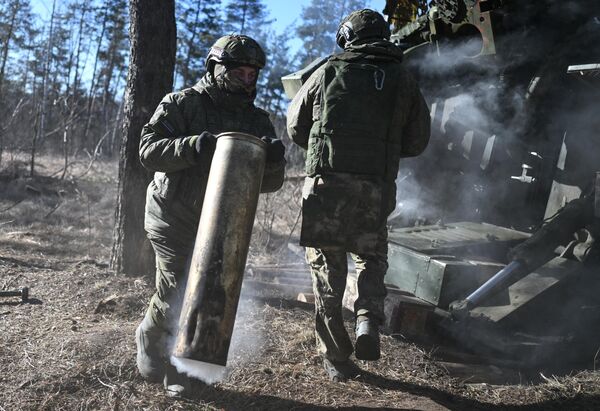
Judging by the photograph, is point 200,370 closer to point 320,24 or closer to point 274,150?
point 274,150

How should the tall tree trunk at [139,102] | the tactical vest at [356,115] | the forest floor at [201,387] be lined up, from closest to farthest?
the forest floor at [201,387] < the tactical vest at [356,115] < the tall tree trunk at [139,102]

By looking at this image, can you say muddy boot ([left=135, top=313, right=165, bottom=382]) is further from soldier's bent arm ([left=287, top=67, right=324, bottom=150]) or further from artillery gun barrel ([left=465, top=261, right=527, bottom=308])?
artillery gun barrel ([left=465, top=261, right=527, bottom=308])

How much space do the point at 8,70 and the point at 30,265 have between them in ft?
97.8

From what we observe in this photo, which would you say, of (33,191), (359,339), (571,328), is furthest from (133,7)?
(33,191)

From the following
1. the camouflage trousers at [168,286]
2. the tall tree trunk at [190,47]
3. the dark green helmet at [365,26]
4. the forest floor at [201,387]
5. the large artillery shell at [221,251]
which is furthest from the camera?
the tall tree trunk at [190,47]

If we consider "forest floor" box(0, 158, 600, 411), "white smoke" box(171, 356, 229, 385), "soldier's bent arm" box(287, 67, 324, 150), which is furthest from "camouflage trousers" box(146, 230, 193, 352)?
"soldier's bent arm" box(287, 67, 324, 150)

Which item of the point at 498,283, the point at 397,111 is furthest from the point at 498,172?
the point at 397,111

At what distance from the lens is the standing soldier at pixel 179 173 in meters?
3.12

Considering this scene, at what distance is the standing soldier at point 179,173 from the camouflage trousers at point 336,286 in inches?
31.8

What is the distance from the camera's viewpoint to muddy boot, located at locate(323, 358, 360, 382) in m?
3.68

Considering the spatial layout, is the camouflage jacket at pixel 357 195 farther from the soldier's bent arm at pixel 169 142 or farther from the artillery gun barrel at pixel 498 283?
the artillery gun barrel at pixel 498 283

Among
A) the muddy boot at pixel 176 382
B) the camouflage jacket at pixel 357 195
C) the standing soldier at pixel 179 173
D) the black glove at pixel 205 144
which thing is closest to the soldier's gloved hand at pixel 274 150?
the standing soldier at pixel 179 173

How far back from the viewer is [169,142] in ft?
9.89

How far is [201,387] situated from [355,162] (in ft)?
5.86
